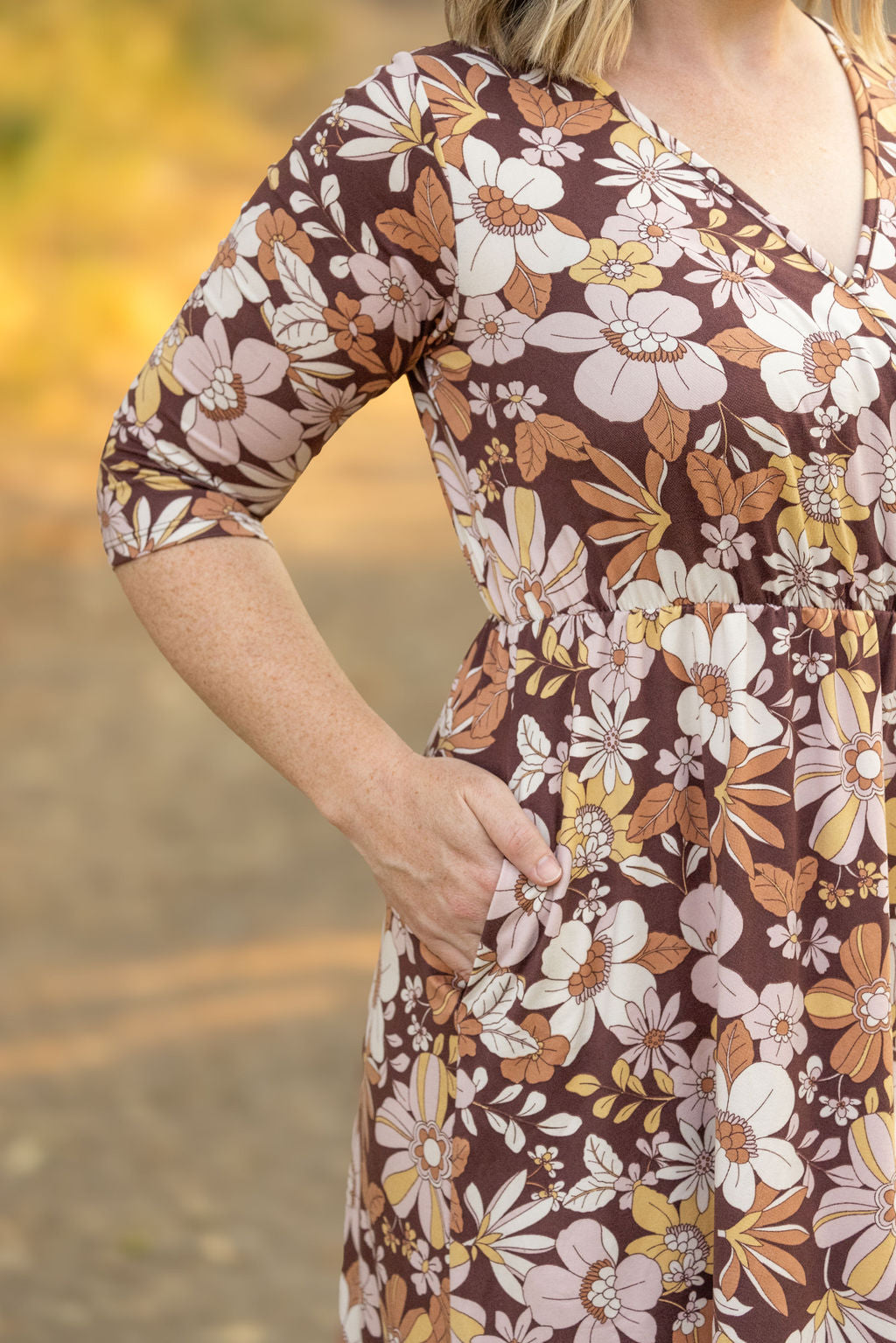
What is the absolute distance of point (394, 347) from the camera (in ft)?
3.49

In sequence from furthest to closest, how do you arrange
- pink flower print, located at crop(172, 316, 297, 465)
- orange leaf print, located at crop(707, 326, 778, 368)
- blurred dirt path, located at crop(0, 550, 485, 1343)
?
blurred dirt path, located at crop(0, 550, 485, 1343)
pink flower print, located at crop(172, 316, 297, 465)
orange leaf print, located at crop(707, 326, 778, 368)

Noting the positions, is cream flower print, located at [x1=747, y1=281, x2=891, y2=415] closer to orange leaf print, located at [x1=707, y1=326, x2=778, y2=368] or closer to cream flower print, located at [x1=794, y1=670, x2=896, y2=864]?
orange leaf print, located at [x1=707, y1=326, x2=778, y2=368]

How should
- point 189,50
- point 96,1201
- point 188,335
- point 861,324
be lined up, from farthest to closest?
point 189,50, point 96,1201, point 188,335, point 861,324

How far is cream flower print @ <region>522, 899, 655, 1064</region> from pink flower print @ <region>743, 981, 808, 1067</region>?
0.26 feet

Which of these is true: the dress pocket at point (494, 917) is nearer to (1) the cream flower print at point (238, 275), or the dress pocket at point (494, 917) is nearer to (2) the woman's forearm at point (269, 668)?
(2) the woman's forearm at point (269, 668)

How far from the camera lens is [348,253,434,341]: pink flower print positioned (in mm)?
1021

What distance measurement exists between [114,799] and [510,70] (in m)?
3.98

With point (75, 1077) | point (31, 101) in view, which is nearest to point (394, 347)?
point (75, 1077)

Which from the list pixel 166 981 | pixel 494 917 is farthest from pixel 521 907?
pixel 166 981

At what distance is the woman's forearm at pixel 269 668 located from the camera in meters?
1.12

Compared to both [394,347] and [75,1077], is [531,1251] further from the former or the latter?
[75,1077]

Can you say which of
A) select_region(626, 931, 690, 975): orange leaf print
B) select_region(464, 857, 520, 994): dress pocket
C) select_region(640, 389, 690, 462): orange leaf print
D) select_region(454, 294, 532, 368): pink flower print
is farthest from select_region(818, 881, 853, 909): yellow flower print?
select_region(454, 294, 532, 368): pink flower print

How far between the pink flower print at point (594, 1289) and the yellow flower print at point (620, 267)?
66 centimetres

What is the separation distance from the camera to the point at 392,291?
1.03 m
